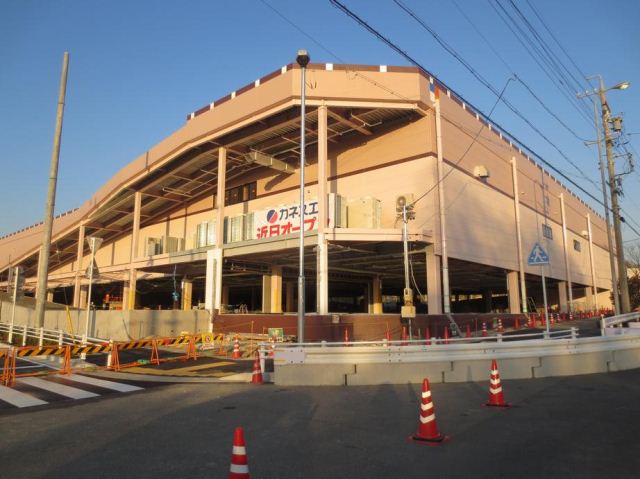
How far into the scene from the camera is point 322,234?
2484cm

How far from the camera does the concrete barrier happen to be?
11188 mm

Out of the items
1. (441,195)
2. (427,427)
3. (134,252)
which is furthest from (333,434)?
(134,252)

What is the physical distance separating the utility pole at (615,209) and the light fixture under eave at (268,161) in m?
19.5

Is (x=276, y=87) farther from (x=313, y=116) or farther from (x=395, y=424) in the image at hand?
(x=395, y=424)

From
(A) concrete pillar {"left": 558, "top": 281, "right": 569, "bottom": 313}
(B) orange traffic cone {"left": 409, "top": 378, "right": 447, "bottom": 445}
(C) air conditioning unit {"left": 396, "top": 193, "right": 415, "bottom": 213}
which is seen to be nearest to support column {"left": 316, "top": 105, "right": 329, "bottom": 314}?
(C) air conditioning unit {"left": 396, "top": 193, "right": 415, "bottom": 213}

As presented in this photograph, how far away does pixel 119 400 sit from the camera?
32.7ft

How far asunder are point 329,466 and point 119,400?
6.35m

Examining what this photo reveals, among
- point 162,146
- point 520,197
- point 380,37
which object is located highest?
point 162,146

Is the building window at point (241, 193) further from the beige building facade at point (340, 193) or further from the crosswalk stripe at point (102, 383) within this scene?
the crosswalk stripe at point (102, 383)

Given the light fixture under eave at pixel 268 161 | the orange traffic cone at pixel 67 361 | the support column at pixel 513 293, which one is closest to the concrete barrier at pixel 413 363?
the orange traffic cone at pixel 67 361

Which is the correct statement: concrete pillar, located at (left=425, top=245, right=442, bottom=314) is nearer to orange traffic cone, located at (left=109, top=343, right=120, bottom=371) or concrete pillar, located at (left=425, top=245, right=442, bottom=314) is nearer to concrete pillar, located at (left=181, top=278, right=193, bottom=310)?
orange traffic cone, located at (left=109, top=343, right=120, bottom=371)

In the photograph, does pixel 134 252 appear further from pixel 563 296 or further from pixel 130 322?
pixel 563 296

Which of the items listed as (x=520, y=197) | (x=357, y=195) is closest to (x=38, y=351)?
(x=357, y=195)

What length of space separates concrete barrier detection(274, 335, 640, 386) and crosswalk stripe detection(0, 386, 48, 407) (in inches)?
204
